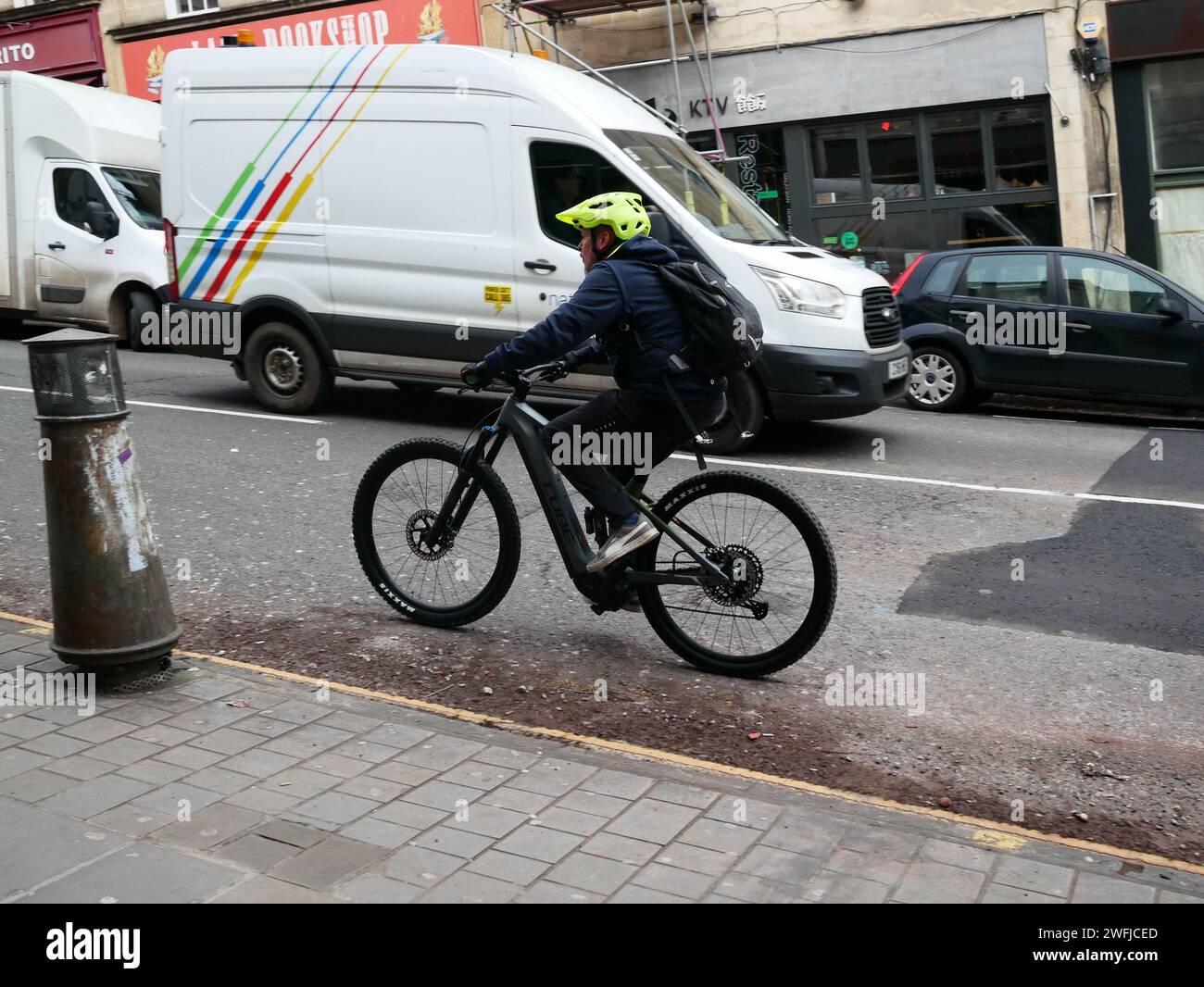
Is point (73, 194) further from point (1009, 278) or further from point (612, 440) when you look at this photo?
point (612, 440)

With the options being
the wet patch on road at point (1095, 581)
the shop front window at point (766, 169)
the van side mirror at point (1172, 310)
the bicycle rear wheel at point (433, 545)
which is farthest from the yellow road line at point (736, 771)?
the shop front window at point (766, 169)

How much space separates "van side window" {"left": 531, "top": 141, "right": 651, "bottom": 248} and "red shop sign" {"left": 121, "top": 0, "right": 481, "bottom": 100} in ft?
36.0

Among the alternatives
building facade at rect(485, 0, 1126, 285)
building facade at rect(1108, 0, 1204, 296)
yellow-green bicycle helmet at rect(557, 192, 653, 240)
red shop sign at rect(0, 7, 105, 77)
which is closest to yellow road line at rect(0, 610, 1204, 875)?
yellow-green bicycle helmet at rect(557, 192, 653, 240)

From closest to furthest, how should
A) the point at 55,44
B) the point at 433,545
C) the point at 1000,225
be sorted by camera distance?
the point at 433,545, the point at 1000,225, the point at 55,44

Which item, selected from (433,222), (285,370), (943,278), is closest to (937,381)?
(943,278)

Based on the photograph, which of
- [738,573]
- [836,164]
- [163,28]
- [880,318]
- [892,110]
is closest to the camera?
[738,573]

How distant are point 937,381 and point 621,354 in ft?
26.0

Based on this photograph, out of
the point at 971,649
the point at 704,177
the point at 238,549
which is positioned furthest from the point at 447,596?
the point at 704,177

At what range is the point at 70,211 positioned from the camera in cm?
1617

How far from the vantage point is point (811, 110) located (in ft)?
61.8

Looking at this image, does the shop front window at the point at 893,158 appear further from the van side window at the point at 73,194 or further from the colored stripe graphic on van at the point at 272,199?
the van side window at the point at 73,194

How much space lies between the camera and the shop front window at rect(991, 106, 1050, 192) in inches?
691

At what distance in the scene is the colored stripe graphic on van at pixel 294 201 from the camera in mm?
10492

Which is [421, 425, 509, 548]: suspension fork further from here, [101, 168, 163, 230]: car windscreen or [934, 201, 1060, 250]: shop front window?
[934, 201, 1060, 250]: shop front window
